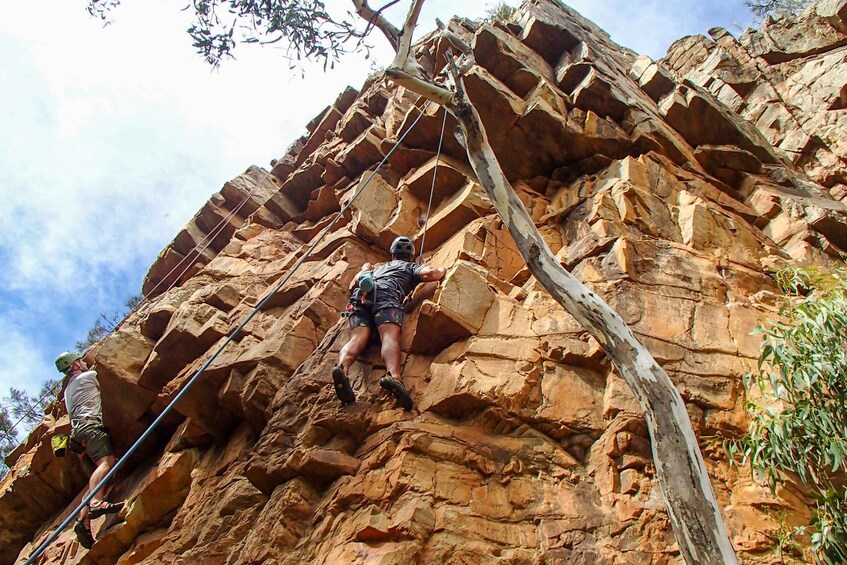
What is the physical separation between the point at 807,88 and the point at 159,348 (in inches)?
562

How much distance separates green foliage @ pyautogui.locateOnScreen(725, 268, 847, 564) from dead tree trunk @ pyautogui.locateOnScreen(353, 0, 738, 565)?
1.38 m

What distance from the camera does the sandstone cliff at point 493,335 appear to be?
5.73 m

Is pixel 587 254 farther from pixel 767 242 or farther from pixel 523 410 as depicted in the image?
pixel 767 242

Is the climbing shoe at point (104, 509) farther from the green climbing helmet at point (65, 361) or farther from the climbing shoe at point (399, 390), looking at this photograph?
the climbing shoe at point (399, 390)

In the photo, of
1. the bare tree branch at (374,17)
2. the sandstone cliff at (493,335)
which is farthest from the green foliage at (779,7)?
the bare tree branch at (374,17)

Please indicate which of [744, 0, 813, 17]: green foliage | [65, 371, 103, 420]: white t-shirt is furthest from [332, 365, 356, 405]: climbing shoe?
[744, 0, 813, 17]: green foliage

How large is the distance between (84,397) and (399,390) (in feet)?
20.7

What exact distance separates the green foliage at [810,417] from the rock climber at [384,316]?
3429 mm

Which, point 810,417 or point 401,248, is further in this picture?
point 401,248

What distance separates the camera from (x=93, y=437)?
31.9 feet

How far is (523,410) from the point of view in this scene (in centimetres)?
639

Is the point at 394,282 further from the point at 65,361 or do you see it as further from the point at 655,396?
the point at 65,361

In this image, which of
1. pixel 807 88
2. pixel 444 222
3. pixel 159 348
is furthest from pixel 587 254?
pixel 807 88

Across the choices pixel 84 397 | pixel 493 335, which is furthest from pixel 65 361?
pixel 493 335
